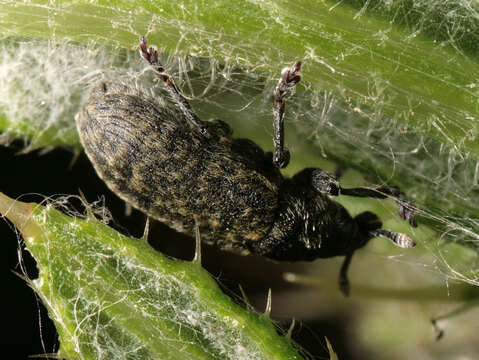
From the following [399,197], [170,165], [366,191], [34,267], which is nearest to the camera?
[170,165]

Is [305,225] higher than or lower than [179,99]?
lower

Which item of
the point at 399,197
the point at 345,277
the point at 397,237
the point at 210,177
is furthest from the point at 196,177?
the point at 345,277

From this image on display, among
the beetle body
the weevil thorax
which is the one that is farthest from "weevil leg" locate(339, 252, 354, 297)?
the beetle body

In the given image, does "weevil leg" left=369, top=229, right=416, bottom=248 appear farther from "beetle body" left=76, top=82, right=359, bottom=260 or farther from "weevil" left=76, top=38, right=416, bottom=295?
"beetle body" left=76, top=82, right=359, bottom=260

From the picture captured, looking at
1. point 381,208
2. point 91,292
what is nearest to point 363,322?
point 381,208

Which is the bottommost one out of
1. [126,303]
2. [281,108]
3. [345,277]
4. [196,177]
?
[345,277]

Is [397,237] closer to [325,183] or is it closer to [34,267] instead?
[325,183]

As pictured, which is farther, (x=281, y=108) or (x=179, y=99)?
(x=179, y=99)
